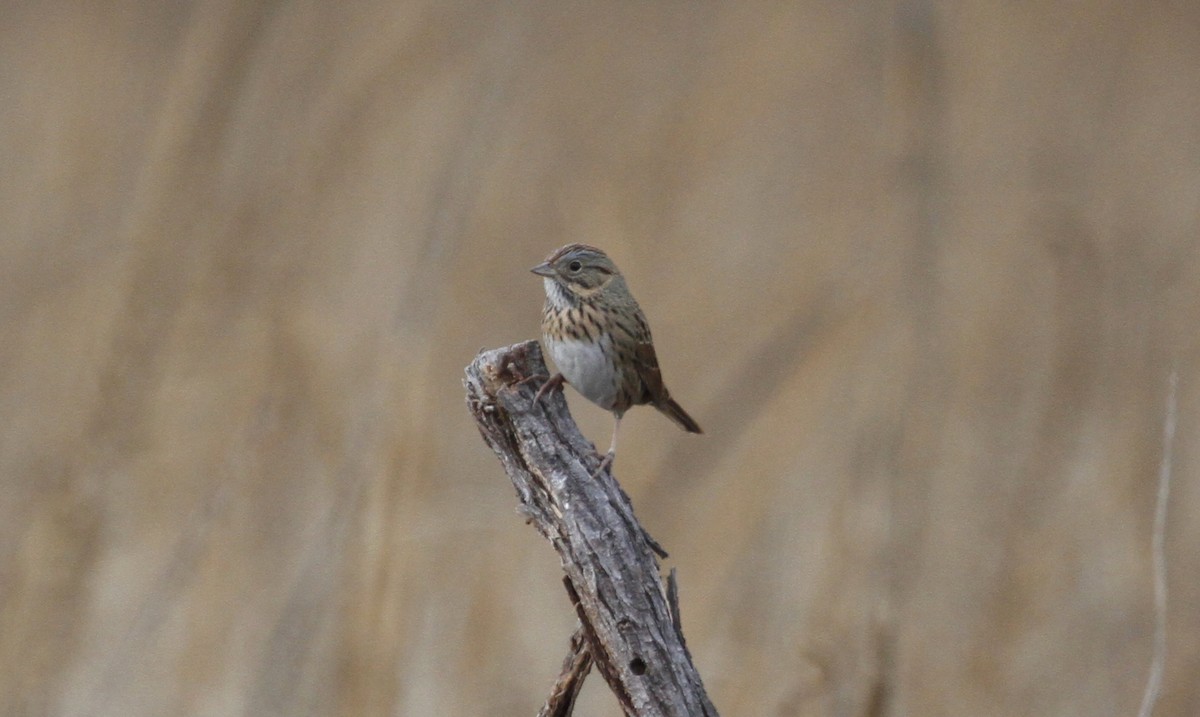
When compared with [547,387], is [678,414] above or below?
above

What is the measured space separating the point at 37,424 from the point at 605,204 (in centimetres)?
168

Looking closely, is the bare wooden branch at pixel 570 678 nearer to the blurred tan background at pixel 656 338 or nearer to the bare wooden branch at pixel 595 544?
the bare wooden branch at pixel 595 544

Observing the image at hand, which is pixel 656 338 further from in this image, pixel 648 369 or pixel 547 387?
pixel 547 387

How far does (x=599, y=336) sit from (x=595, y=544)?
1.16 m

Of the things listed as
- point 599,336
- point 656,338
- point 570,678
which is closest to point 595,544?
point 570,678

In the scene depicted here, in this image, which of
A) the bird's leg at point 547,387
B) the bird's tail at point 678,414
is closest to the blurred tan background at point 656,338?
the bird's tail at point 678,414

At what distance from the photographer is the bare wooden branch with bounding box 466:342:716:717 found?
1.60m

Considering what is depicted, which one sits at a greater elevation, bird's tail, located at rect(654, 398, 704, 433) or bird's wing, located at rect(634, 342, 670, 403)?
bird's wing, located at rect(634, 342, 670, 403)

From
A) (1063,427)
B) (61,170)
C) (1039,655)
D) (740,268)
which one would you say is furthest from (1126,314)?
(61,170)

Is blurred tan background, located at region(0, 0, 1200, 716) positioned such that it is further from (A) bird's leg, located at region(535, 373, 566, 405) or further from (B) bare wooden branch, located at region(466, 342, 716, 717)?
(B) bare wooden branch, located at region(466, 342, 716, 717)

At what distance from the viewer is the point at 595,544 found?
1.65 m

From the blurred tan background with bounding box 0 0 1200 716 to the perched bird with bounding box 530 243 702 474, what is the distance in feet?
0.59

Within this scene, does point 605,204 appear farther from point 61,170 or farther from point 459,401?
point 61,170

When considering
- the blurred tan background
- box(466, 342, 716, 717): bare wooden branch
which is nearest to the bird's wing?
the blurred tan background
